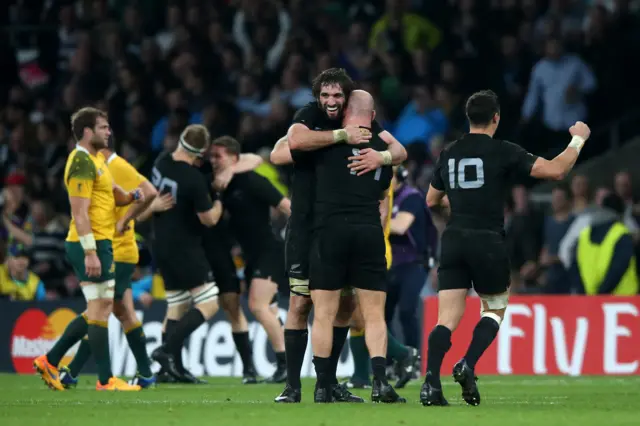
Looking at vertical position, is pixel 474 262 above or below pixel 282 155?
below

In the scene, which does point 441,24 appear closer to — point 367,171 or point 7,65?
point 7,65

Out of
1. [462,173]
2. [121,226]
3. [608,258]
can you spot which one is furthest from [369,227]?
[608,258]

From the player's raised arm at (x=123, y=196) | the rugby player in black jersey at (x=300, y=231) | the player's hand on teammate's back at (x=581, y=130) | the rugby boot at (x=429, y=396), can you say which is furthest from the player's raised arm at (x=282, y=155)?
the player's raised arm at (x=123, y=196)

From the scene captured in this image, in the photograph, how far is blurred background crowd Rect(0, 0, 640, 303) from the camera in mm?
19828

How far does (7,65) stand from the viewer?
24.8 m

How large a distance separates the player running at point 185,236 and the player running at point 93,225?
1.56m

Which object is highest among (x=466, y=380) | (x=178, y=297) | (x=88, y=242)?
(x=88, y=242)

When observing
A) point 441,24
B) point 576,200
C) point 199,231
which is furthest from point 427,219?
point 441,24

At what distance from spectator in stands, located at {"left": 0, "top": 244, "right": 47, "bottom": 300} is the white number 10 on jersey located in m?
9.82

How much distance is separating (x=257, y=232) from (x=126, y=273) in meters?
1.93

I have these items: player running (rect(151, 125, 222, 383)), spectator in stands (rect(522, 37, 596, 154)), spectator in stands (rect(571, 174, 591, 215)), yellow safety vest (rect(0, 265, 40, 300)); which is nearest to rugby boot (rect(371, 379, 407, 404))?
player running (rect(151, 125, 222, 383))

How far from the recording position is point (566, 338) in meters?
17.5

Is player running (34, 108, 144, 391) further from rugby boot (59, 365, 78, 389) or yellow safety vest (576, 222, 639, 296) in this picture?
yellow safety vest (576, 222, 639, 296)

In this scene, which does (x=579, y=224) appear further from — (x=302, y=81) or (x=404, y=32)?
(x=302, y=81)
